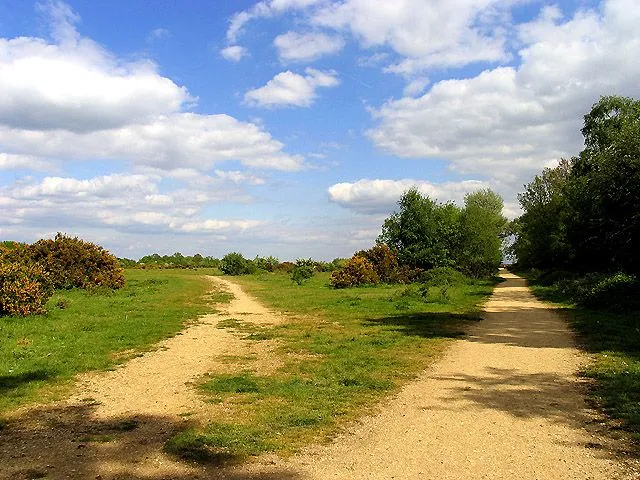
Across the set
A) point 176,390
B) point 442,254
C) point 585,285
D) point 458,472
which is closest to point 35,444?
point 176,390

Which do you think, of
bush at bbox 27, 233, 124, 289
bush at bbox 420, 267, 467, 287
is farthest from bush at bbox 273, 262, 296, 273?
bush at bbox 27, 233, 124, 289

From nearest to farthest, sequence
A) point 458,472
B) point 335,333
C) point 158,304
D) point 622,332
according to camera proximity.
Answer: point 458,472 < point 622,332 < point 335,333 < point 158,304

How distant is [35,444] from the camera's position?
261 inches

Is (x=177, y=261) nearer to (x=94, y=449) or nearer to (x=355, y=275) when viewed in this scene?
(x=355, y=275)

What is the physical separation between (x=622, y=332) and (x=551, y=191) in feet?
131

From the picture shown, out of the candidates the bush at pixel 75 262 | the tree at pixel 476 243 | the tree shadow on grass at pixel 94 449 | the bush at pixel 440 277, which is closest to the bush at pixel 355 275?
the bush at pixel 440 277

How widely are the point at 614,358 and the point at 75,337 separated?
550 inches

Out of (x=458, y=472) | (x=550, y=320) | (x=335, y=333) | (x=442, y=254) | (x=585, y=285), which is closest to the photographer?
(x=458, y=472)

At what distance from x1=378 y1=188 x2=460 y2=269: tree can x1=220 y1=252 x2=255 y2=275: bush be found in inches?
956

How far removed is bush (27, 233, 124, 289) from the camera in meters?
29.7

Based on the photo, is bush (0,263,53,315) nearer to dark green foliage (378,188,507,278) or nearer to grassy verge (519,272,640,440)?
grassy verge (519,272,640,440)

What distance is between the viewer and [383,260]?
4047 cm

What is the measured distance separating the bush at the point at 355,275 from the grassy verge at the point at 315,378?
16.3 meters

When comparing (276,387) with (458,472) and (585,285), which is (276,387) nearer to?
(458,472)
